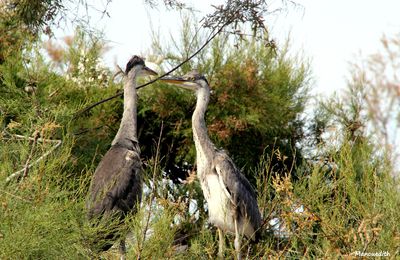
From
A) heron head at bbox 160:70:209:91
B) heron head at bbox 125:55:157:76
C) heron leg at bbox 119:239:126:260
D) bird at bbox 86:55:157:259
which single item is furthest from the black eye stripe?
heron leg at bbox 119:239:126:260

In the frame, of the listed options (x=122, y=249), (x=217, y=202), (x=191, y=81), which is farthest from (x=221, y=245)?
(x=191, y=81)

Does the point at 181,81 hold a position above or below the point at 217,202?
above

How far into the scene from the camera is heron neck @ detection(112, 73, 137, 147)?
704 centimetres

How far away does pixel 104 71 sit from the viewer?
30.3ft

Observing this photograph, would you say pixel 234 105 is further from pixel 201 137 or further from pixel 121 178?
pixel 121 178

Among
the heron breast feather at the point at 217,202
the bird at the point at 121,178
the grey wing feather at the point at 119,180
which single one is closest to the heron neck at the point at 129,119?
the bird at the point at 121,178

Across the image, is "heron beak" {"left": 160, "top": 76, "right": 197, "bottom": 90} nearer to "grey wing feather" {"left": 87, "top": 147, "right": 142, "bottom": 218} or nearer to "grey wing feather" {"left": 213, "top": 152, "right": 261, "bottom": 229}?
"grey wing feather" {"left": 213, "top": 152, "right": 261, "bottom": 229}

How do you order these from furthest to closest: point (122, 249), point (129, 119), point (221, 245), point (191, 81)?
point (191, 81), point (129, 119), point (221, 245), point (122, 249)

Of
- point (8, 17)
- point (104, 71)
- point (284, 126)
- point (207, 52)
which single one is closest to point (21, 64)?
point (8, 17)

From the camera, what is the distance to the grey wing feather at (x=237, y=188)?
7049 mm

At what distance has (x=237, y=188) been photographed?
7047 mm

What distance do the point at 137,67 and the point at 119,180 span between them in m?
1.63

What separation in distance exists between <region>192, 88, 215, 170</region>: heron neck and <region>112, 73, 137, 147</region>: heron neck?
1.70 feet

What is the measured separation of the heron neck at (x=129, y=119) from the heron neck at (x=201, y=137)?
0.52 metres
